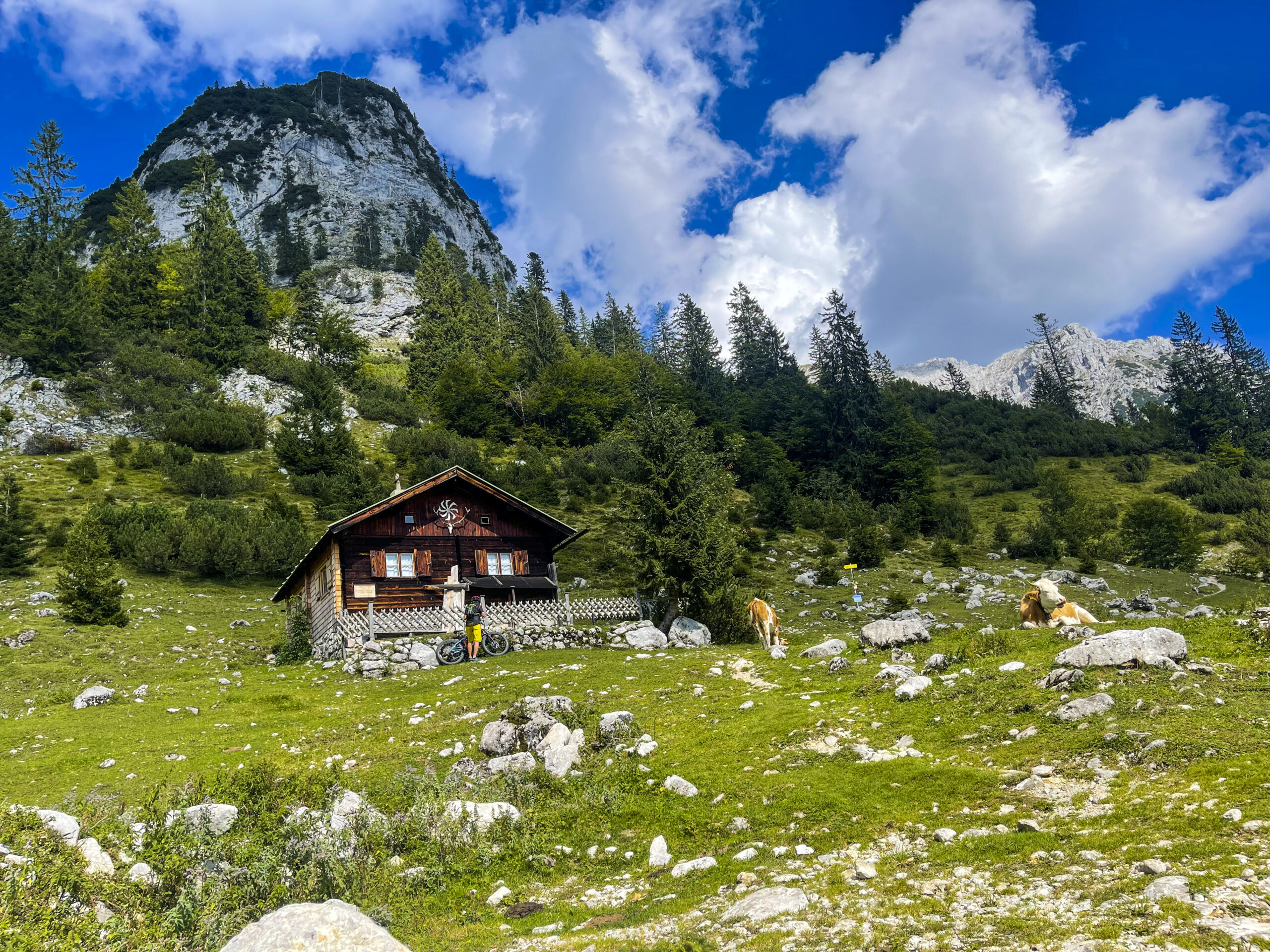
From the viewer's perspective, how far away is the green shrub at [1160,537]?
4494 centimetres

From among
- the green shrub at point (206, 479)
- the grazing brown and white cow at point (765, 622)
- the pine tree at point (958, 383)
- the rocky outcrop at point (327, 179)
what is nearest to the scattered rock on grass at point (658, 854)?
the grazing brown and white cow at point (765, 622)

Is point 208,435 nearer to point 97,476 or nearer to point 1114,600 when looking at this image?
point 97,476

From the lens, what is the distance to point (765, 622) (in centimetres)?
2430

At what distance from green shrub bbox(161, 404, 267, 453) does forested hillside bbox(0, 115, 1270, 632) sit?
0.28 meters

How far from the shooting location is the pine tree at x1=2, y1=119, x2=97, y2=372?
67062 millimetres

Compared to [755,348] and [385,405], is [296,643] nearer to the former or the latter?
[385,405]

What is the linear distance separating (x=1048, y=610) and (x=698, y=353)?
8764 cm

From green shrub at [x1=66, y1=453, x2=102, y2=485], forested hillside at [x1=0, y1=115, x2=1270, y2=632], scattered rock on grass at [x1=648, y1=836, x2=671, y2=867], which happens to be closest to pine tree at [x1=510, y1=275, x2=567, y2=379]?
forested hillside at [x1=0, y1=115, x2=1270, y2=632]

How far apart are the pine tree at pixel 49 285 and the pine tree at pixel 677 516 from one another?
6493cm

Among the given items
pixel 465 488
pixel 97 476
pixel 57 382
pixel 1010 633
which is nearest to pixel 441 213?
pixel 57 382

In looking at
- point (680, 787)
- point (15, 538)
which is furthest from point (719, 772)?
point (15, 538)

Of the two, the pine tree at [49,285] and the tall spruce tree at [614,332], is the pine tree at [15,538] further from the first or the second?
the tall spruce tree at [614,332]

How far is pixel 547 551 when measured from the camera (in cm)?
3434

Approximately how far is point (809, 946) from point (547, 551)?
29174 millimetres
